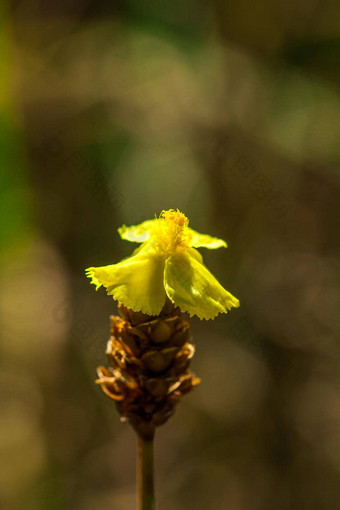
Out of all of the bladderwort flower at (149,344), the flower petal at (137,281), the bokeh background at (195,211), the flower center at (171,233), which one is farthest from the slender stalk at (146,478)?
the bokeh background at (195,211)

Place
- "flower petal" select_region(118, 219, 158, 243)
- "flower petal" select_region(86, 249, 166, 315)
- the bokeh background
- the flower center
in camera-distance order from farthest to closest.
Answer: the bokeh background < "flower petal" select_region(118, 219, 158, 243) < the flower center < "flower petal" select_region(86, 249, 166, 315)

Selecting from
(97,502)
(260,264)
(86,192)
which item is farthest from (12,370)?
(260,264)

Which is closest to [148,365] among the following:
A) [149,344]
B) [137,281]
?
[149,344]

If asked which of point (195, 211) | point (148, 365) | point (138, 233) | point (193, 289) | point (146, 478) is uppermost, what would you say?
point (195, 211)

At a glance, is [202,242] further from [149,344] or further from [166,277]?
[149,344]

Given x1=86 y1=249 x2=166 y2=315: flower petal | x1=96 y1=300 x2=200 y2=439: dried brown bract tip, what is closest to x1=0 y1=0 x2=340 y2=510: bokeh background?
x1=86 y1=249 x2=166 y2=315: flower petal

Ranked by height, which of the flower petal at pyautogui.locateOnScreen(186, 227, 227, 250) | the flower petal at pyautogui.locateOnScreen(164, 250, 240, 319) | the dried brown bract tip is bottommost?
the dried brown bract tip

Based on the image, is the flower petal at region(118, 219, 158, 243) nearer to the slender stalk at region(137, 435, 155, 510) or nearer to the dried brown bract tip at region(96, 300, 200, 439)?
the dried brown bract tip at region(96, 300, 200, 439)
